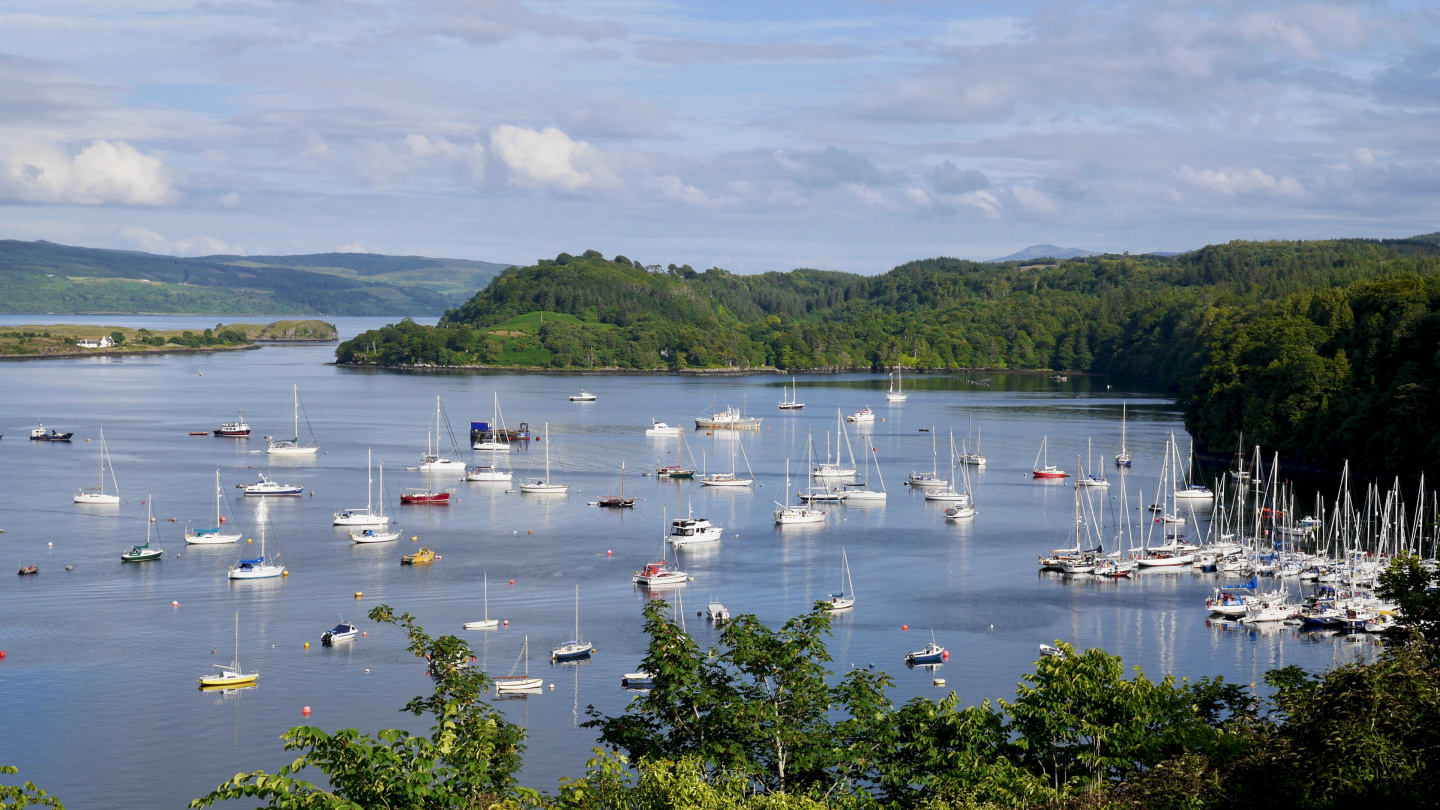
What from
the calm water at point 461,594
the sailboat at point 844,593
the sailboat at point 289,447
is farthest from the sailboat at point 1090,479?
the sailboat at point 289,447

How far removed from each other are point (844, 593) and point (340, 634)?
18781 millimetres

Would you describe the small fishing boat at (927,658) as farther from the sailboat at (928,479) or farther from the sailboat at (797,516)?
the sailboat at (928,479)

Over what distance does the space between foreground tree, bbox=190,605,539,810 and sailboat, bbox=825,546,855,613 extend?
87.2ft

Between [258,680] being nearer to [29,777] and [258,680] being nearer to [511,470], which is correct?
[29,777]

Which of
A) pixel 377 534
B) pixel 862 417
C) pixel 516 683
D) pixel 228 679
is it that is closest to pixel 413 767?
pixel 516 683

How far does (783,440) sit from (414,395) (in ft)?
201

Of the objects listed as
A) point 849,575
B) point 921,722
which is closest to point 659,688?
point 921,722

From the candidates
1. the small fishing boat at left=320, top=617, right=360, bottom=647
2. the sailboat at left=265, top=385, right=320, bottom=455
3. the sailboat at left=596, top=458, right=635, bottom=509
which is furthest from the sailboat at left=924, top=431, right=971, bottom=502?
the sailboat at left=265, top=385, right=320, bottom=455

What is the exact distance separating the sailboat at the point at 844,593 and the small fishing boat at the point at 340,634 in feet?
51.6

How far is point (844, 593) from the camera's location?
163 feet

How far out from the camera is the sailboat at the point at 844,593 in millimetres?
46656

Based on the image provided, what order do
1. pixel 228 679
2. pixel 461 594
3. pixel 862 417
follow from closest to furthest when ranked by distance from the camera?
pixel 228 679
pixel 461 594
pixel 862 417

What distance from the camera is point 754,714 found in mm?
18406

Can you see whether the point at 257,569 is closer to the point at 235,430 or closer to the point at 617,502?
the point at 617,502
